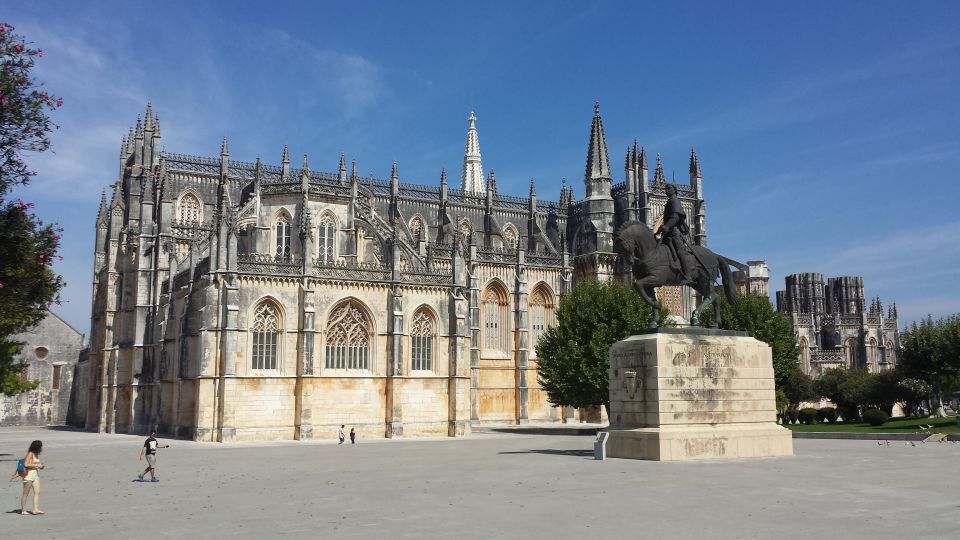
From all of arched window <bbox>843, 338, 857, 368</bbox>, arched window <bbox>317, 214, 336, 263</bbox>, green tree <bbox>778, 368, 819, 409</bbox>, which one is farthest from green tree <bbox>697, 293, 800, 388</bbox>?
arched window <bbox>843, 338, 857, 368</bbox>

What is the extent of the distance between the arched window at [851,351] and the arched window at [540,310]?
41276 millimetres

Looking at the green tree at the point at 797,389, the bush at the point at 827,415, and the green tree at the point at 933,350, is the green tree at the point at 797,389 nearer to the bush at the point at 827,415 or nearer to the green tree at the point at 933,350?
the bush at the point at 827,415

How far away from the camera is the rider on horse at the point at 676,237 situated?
961 inches

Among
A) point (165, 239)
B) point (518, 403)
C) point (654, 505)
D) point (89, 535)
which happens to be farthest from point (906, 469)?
point (165, 239)

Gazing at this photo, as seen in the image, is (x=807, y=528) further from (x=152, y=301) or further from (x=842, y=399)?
(x=842, y=399)

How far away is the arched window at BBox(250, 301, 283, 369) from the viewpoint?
135 feet

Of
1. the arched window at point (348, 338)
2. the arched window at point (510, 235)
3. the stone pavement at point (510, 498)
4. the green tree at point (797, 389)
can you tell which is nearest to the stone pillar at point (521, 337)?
the arched window at point (510, 235)

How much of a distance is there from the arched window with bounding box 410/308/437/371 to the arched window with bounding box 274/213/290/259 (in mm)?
10523

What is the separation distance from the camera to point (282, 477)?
2158cm

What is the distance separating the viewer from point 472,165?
112312 mm

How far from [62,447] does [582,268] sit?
40.7 metres

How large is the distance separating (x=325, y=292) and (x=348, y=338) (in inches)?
107

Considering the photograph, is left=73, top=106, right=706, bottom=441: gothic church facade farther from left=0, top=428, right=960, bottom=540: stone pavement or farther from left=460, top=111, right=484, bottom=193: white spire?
left=460, top=111, right=484, bottom=193: white spire

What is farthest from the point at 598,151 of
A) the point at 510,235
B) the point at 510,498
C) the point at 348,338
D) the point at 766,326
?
the point at 510,498
